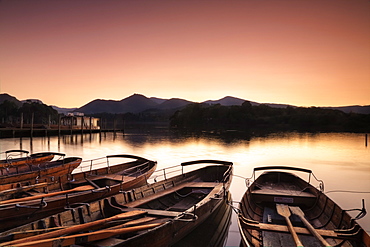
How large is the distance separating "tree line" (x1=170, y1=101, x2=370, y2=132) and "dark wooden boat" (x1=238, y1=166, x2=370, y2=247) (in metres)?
104

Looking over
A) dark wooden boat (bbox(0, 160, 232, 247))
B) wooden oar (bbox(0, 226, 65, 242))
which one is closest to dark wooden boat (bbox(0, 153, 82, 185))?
dark wooden boat (bbox(0, 160, 232, 247))

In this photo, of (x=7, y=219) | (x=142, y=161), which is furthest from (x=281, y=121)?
(x=7, y=219)

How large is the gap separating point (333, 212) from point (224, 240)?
4.15m

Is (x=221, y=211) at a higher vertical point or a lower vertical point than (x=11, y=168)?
lower

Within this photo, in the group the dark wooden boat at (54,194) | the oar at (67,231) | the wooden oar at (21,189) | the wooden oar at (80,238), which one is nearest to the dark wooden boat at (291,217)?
the wooden oar at (80,238)

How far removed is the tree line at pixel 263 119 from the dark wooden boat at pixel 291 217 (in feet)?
342

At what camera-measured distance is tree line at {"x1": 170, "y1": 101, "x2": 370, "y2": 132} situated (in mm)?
114375

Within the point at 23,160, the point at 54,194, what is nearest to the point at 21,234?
the point at 54,194

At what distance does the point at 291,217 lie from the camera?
9242 millimetres

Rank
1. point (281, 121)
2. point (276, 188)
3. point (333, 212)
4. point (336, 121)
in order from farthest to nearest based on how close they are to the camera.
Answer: point (281, 121), point (336, 121), point (276, 188), point (333, 212)

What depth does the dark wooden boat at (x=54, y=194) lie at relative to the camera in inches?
337

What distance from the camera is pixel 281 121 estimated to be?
465 feet

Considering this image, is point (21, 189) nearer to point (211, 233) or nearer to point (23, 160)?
point (23, 160)

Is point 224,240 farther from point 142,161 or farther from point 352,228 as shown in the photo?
point 142,161
